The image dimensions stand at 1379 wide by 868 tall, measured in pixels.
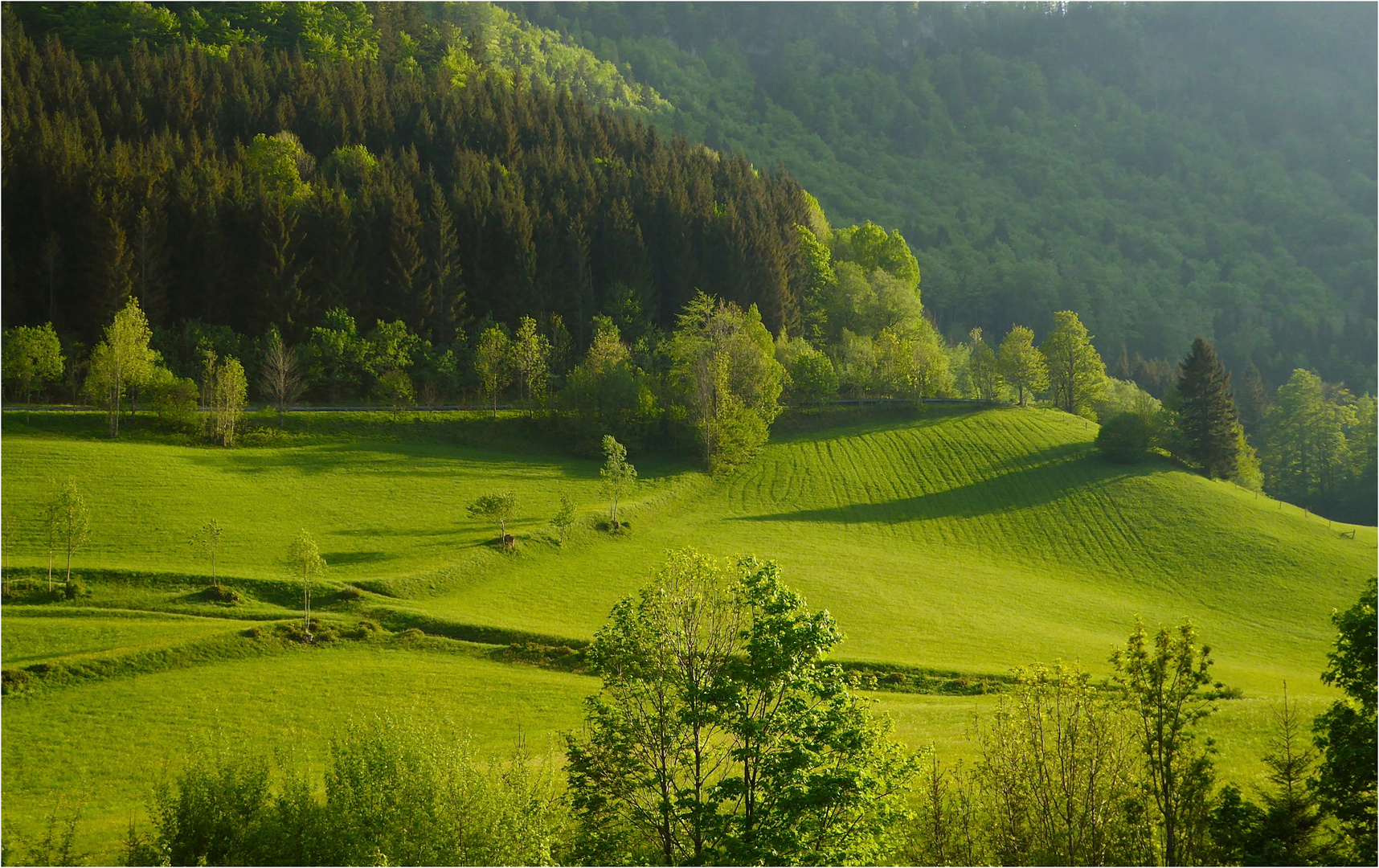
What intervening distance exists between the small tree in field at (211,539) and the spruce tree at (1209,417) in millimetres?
87329

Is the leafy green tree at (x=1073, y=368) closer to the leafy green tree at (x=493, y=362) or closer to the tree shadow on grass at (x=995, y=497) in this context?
the tree shadow on grass at (x=995, y=497)

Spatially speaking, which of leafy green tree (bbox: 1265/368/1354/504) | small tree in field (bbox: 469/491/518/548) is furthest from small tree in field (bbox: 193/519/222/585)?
leafy green tree (bbox: 1265/368/1354/504)

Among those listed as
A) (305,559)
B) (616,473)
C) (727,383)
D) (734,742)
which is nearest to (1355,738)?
(734,742)

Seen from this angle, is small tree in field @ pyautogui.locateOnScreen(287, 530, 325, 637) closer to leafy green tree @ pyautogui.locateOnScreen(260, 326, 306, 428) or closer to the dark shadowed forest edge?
the dark shadowed forest edge

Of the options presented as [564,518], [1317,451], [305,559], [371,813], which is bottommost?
[371,813]

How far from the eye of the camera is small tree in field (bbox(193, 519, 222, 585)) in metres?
47.2

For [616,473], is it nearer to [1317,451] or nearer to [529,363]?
[529,363]

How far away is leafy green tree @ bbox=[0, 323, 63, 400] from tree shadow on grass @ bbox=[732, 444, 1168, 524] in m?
64.5

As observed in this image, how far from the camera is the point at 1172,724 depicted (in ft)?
54.2

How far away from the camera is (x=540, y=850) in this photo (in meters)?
16.6

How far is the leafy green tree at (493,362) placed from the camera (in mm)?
94438

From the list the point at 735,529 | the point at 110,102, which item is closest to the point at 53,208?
the point at 110,102

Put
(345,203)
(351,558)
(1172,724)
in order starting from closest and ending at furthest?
1. (1172,724)
2. (351,558)
3. (345,203)

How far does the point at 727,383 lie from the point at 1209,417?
1944 inches
